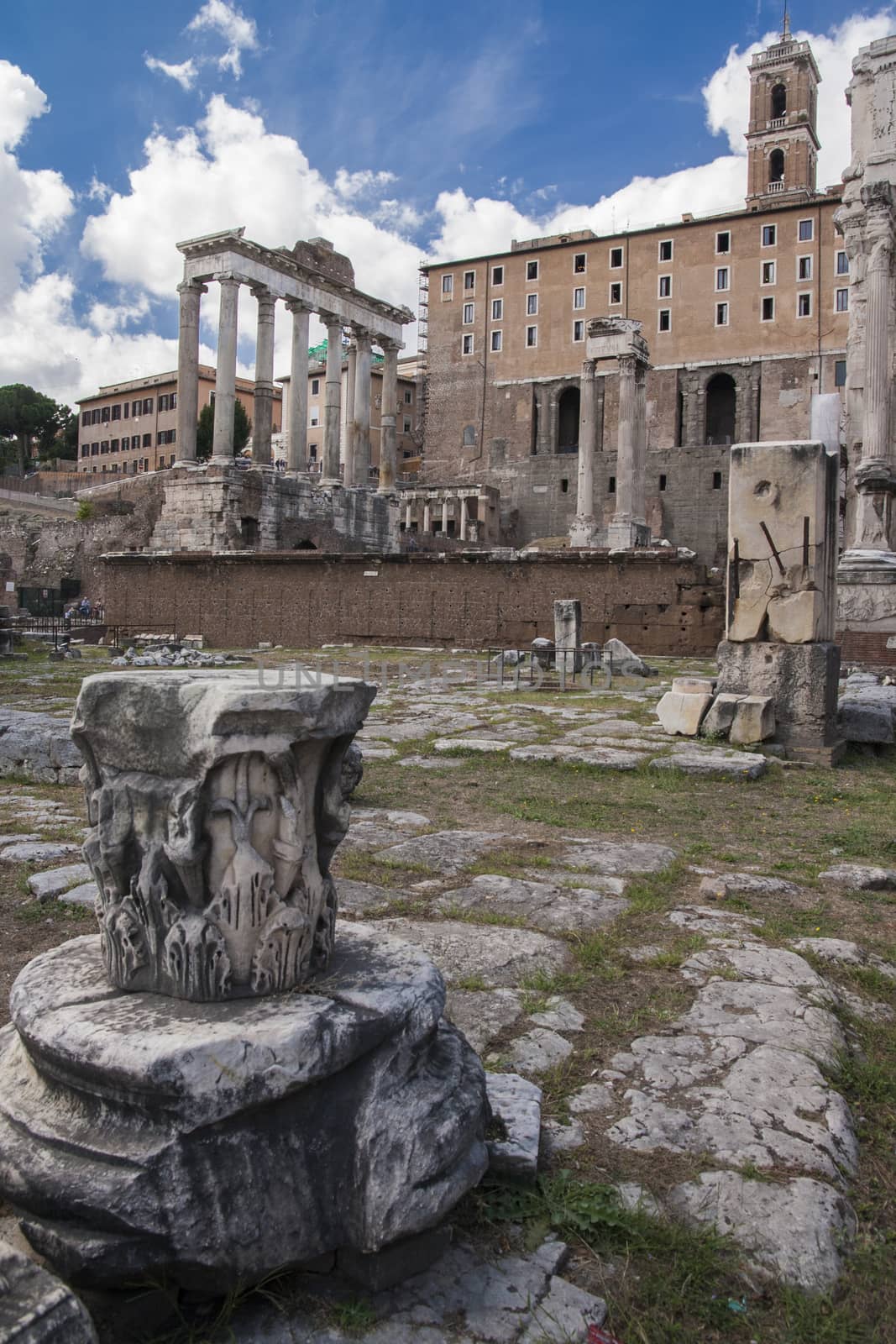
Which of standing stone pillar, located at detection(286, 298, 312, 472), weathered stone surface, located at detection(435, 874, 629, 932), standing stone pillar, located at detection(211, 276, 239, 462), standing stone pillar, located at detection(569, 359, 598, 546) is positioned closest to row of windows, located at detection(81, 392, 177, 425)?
standing stone pillar, located at detection(286, 298, 312, 472)

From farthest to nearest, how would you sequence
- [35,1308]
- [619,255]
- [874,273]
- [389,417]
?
1. [619,255]
2. [389,417]
3. [874,273]
4. [35,1308]

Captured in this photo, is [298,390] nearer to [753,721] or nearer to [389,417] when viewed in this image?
[389,417]

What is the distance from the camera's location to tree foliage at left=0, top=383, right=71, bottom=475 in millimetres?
69688

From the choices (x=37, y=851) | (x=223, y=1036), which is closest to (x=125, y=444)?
(x=37, y=851)

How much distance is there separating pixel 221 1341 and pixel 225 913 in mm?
758

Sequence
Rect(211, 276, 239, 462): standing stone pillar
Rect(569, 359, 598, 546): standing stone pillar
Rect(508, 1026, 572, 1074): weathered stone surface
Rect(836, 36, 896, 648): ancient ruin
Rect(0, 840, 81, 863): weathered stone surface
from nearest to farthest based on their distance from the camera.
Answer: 1. Rect(508, 1026, 572, 1074): weathered stone surface
2. Rect(0, 840, 81, 863): weathered stone surface
3. Rect(836, 36, 896, 648): ancient ruin
4. Rect(211, 276, 239, 462): standing stone pillar
5. Rect(569, 359, 598, 546): standing stone pillar

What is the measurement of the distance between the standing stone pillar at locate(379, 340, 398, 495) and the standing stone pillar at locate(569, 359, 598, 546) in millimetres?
7387

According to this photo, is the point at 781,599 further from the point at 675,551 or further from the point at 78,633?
the point at 78,633

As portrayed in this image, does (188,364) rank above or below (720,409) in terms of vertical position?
below

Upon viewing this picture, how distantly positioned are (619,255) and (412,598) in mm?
39152

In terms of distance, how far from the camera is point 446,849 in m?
5.05

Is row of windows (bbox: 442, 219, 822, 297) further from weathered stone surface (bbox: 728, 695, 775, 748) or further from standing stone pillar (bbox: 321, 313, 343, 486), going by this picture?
weathered stone surface (bbox: 728, 695, 775, 748)

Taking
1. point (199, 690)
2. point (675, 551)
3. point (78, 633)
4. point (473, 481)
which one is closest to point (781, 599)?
point (199, 690)

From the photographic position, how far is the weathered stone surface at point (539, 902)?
3939 mm
